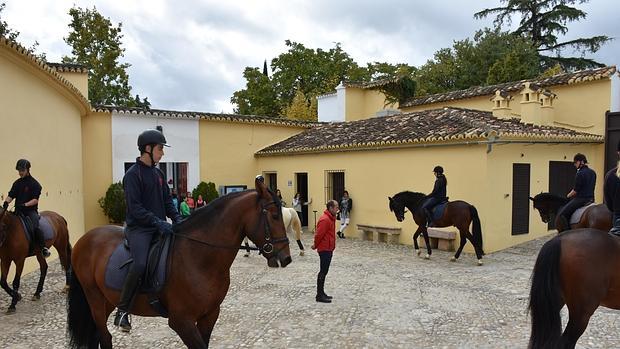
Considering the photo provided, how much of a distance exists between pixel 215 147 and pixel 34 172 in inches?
341

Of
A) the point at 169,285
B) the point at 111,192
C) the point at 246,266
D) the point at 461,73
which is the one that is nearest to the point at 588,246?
the point at 169,285

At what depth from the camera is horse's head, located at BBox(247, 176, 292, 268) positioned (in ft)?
12.3

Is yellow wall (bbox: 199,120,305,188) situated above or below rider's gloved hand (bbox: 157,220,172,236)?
above

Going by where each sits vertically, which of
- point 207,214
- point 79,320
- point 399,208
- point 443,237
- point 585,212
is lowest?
point 443,237

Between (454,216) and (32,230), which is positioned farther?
(454,216)

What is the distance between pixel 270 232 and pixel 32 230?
16.8ft

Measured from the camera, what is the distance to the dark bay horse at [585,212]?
7.74 meters

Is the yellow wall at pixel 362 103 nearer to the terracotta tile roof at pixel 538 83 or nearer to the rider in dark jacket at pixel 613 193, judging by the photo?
the terracotta tile roof at pixel 538 83

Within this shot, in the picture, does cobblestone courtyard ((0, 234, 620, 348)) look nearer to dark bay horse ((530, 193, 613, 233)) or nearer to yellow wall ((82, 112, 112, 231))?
dark bay horse ((530, 193, 613, 233))

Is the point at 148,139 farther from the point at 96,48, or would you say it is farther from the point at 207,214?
the point at 96,48

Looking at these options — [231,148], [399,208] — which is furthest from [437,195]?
[231,148]

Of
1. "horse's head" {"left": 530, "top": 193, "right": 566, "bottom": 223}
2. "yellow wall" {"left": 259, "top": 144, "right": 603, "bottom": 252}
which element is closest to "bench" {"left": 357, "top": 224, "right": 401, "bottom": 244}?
"yellow wall" {"left": 259, "top": 144, "right": 603, "bottom": 252}

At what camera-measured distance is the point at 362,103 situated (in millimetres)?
23062

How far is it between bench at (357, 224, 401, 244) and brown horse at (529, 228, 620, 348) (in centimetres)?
878
